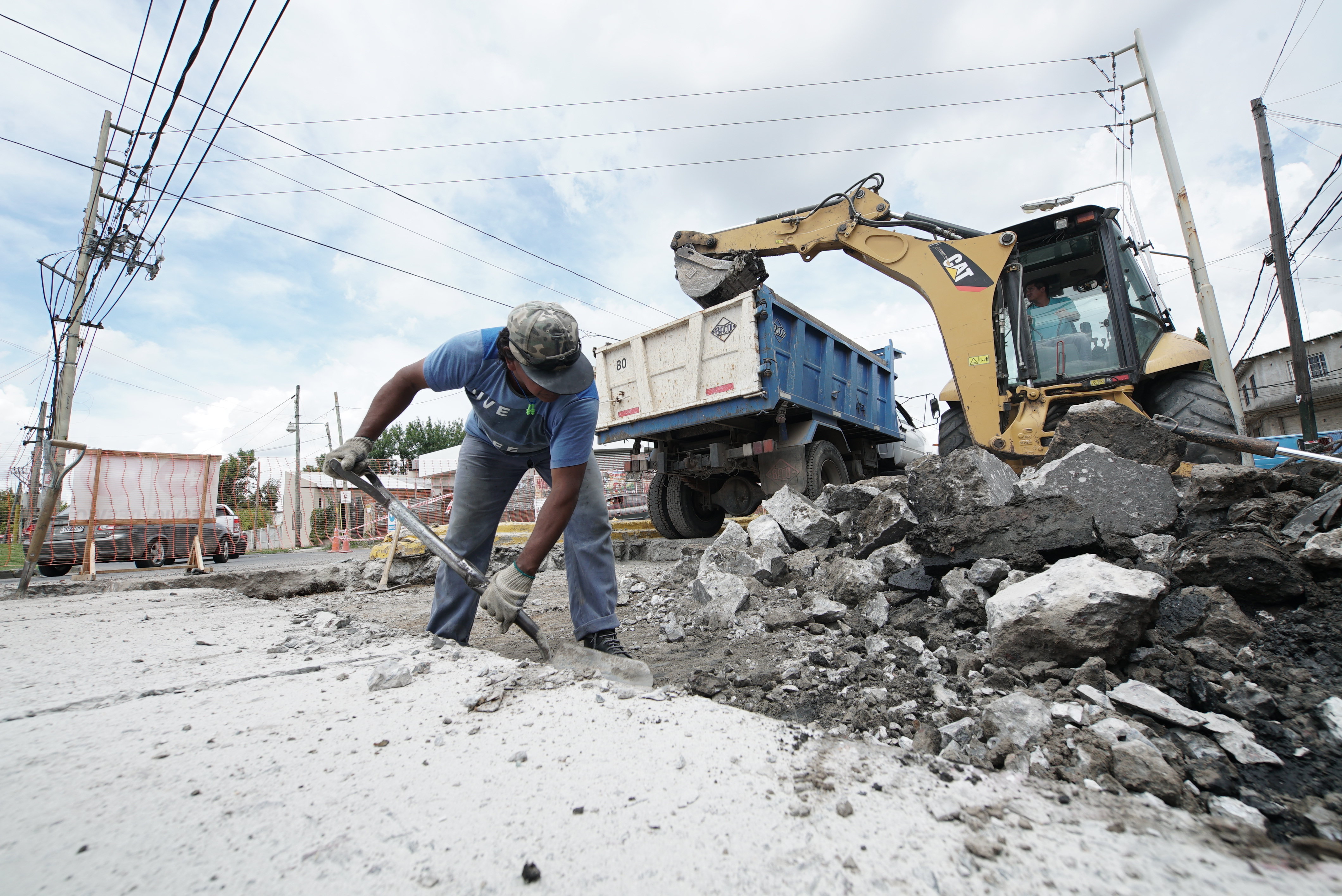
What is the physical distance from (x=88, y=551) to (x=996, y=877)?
28.8 feet

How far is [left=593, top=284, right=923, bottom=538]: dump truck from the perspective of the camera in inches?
227

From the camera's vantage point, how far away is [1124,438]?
3.77 m

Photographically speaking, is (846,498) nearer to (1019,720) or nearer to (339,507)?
(1019,720)

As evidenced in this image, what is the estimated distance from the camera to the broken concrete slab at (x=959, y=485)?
2.95 meters

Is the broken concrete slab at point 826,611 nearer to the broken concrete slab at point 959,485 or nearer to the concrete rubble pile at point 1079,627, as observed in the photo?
the concrete rubble pile at point 1079,627

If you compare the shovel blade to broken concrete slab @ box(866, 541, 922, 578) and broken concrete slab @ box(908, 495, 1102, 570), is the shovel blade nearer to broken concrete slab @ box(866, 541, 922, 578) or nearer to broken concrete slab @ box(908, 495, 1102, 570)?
broken concrete slab @ box(866, 541, 922, 578)

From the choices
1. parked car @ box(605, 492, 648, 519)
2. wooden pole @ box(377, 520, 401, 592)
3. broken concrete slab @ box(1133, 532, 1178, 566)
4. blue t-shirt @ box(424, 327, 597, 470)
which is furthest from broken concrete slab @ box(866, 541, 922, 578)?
wooden pole @ box(377, 520, 401, 592)

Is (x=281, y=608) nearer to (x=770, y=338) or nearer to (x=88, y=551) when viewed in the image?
(x=770, y=338)

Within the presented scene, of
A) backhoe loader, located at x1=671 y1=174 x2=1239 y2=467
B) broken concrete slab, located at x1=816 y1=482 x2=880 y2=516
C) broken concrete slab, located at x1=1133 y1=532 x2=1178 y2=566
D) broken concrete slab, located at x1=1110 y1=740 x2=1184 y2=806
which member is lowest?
broken concrete slab, located at x1=1110 y1=740 x2=1184 y2=806

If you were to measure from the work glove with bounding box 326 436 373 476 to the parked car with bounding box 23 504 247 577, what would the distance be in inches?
259

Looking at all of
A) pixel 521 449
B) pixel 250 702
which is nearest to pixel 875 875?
pixel 250 702

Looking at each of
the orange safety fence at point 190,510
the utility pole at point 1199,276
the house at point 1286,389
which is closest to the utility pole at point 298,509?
the orange safety fence at point 190,510

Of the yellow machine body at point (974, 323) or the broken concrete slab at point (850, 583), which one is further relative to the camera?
the yellow machine body at point (974, 323)

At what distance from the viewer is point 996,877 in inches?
33.4
